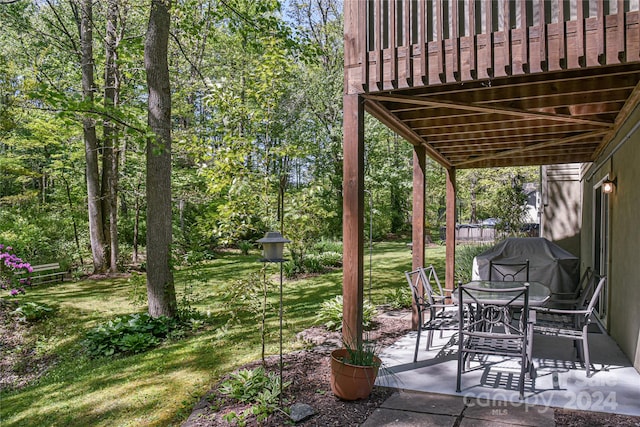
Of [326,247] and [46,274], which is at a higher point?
[326,247]

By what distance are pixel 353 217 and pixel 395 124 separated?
1.70 meters

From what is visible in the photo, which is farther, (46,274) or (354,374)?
(46,274)

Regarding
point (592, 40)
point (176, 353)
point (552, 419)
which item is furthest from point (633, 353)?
point (176, 353)

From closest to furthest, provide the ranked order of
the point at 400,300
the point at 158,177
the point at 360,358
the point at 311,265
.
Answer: the point at 360,358
the point at 158,177
the point at 400,300
the point at 311,265

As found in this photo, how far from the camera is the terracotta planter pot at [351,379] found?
136 inches

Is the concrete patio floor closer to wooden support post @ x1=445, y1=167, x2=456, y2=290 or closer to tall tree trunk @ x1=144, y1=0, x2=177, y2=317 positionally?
wooden support post @ x1=445, y1=167, x2=456, y2=290

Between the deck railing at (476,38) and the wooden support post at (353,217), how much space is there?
0.33 meters

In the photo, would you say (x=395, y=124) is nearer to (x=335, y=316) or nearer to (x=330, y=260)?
(x=335, y=316)

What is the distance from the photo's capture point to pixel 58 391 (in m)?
4.63

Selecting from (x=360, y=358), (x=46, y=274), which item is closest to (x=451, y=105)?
(x=360, y=358)

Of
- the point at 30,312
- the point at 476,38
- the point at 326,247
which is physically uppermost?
the point at 476,38

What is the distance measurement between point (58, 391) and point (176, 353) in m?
1.29

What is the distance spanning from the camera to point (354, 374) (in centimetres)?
346

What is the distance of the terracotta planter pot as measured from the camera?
3457 mm
